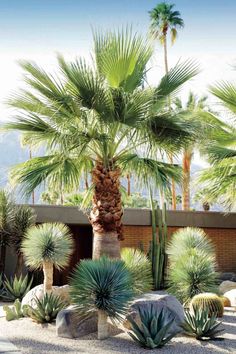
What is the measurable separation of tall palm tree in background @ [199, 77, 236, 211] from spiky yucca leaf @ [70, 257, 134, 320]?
6337mm

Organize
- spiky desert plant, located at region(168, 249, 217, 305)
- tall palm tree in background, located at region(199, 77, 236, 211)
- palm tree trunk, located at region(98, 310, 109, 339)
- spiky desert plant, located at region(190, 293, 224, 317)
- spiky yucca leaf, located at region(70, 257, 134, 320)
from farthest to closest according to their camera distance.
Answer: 1. tall palm tree in background, located at region(199, 77, 236, 211)
2. spiky desert plant, located at region(168, 249, 217, 305)
3. spiky desert plant, located at region(190, 293, 224, 317)
4. palm tree trunk, located at region(98, 310, 109, 339)
5. spiky yucca leaf, located at region(70, 257, 134, 320)

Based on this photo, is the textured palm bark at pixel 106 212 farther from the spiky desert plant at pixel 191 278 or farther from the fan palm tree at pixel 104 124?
the spiky desert plant at pixel 191 278

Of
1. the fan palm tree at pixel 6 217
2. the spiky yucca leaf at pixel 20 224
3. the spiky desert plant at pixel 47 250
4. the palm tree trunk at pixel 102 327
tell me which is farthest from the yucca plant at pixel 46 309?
the fan palm tree at pixel 6 217

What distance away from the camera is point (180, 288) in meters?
13.2

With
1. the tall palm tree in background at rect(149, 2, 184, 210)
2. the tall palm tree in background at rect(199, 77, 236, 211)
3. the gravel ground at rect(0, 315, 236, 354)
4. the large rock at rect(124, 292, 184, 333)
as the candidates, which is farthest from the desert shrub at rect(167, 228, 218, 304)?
the tall palm tree in background at rect(149, 2, 184, 210)

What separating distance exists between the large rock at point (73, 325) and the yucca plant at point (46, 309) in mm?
1179

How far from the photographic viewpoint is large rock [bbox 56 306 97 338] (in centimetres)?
908

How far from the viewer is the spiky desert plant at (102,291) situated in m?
8.66

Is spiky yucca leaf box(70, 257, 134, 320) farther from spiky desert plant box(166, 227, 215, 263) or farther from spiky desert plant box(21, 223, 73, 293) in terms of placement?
spiky desert plant box(166, 227, 215, 263)

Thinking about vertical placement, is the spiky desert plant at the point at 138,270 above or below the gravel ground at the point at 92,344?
above

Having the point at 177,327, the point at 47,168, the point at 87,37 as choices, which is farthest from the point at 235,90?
the point at 177,327

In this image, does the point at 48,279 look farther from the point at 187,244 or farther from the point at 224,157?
the point at 224,157

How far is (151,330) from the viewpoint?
8500 mm

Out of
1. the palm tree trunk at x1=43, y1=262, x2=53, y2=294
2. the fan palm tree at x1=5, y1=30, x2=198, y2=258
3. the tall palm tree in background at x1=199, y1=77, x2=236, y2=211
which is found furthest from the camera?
the tall palm tree in background at x1=199, y1=77, x2=236, y2=211
